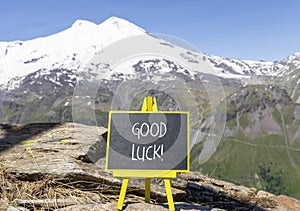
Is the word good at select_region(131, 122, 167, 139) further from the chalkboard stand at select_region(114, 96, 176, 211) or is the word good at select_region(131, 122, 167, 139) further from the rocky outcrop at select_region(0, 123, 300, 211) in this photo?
the rocky outcrop at select_region(0, 123, 300, 211)

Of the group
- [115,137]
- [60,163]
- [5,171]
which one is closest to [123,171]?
[115,137]

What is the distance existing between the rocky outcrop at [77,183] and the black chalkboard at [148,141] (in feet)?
2.57

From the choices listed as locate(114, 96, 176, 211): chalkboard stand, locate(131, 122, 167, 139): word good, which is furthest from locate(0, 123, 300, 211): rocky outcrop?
locate(131, 122, 167, 139): word good

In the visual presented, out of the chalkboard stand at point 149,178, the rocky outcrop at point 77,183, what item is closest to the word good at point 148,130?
the chalkboard stand at point 149,178

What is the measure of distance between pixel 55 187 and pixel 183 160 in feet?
8.42

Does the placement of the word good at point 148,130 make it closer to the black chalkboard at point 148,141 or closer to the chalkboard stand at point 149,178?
Result: the black chalkboard at point 148,141

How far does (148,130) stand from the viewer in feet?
20.2

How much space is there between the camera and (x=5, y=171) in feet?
23.0

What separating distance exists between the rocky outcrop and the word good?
49.0 inches

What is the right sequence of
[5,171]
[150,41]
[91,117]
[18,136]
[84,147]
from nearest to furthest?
[150,41]
[91,117]
[5,171]
[84,147]
[18,136]

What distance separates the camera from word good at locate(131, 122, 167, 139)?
613 cm

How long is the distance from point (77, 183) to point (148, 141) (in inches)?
75.1

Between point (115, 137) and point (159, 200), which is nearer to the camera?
point (115, 137)

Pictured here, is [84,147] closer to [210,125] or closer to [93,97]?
[93,97]
